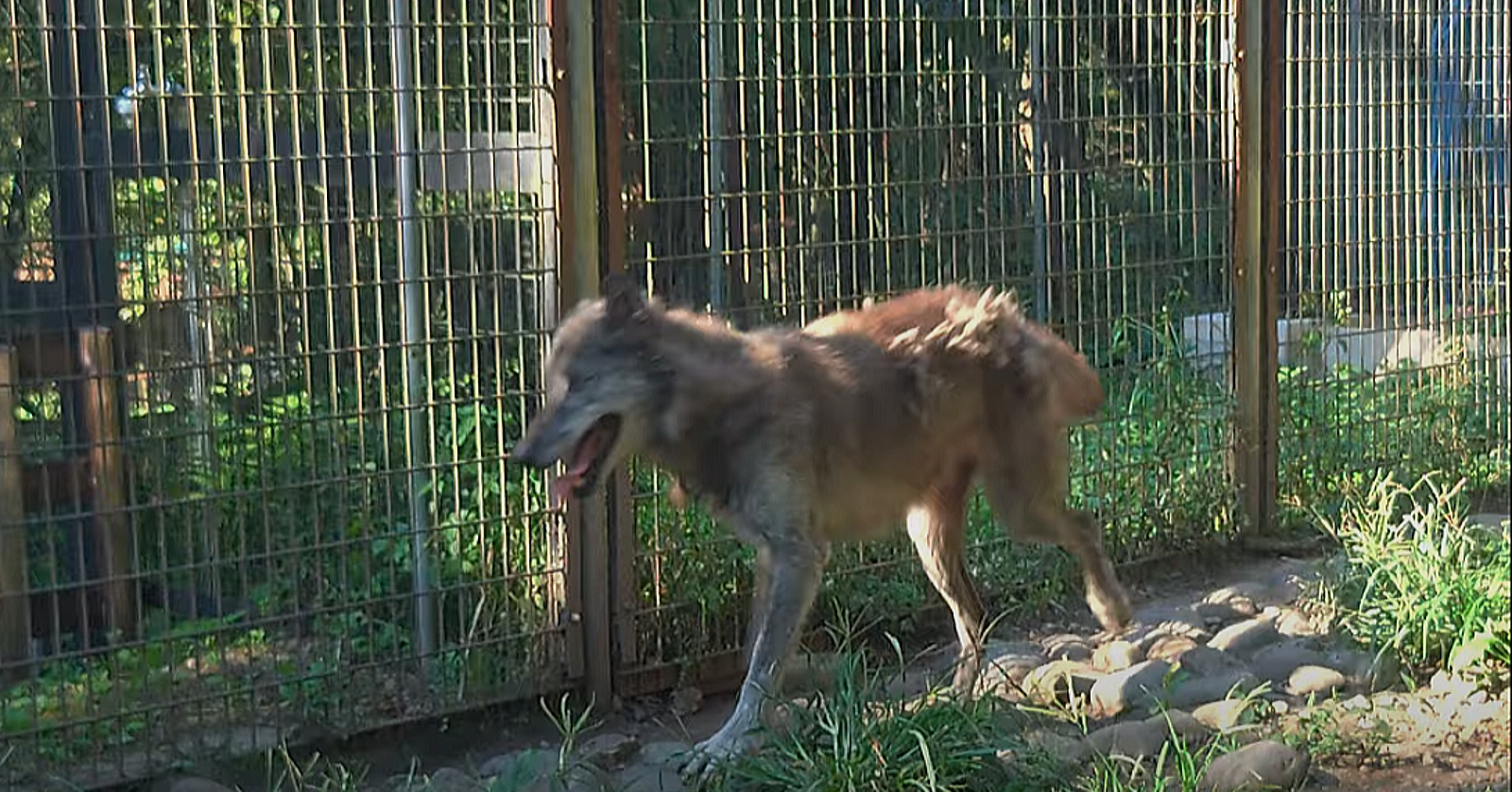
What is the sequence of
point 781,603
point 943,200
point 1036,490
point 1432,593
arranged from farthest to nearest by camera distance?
point 943,200, point 1432,593, point 1036,490, point 781,603

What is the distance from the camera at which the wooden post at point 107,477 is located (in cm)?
529

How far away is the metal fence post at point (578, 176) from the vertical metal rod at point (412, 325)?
1.57ft

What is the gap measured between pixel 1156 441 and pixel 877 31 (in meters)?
2.17

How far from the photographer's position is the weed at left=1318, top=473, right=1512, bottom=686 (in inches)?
240

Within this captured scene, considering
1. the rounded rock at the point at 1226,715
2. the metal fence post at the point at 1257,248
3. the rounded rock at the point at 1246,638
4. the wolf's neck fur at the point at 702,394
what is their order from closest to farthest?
the wolf's neck fur at the point at 702,394
the rounded rock at the point at 1226,715
the rounded rock at the point at 1246,638
the metal fence post at the point at 1257,248

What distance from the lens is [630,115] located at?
621 cm

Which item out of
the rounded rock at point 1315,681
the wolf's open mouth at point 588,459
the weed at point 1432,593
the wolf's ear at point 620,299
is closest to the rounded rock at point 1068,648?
the rounded rock at point 1315,681

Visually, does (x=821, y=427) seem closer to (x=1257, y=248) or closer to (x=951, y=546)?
(x=951, y=546)

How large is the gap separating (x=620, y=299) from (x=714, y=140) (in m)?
1.22

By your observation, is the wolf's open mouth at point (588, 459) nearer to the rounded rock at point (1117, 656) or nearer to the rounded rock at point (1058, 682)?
the rounded rock at point (1058, 682)

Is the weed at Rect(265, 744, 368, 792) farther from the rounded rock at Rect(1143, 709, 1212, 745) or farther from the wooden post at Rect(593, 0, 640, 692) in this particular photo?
the rounded rock at Rect(1143, 709, 1212, 745)

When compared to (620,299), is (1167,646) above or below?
below

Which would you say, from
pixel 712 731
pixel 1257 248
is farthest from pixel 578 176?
pixel 1257 248

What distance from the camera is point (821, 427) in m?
5.65
